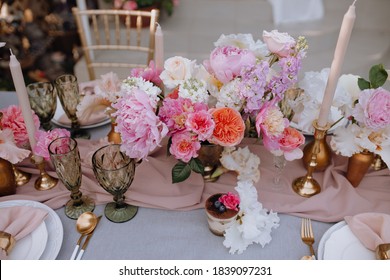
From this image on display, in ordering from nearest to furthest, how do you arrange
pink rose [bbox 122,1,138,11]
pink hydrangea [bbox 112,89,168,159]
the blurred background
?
pink hydrangea [bbox 112,89,168,159] < the blurred background < pink rose [bbox 122,1,138,11]

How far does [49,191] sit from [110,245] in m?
0.25

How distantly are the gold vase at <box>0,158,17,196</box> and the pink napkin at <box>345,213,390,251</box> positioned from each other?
2.64ft

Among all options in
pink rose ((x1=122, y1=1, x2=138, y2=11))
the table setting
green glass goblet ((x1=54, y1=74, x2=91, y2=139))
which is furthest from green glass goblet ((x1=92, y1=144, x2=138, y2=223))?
pink rose ((x1=122, y1=1, x2=138, y2=11))

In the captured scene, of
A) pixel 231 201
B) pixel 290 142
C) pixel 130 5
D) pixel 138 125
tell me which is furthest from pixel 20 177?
pixel 130 5

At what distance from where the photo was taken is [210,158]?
0.94 metres

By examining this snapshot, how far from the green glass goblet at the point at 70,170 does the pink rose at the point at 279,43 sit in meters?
0.48

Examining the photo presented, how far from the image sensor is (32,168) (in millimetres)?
997

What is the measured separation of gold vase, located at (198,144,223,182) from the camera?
90 centimetres

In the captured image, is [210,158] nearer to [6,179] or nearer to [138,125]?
[138,125]

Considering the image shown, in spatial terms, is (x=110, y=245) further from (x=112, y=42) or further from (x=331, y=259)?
(x=112, y=42)

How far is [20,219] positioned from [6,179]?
0.47ft

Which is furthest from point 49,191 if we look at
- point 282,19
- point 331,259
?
point 282,19

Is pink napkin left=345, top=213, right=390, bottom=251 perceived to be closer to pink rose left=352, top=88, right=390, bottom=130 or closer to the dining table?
the dining table

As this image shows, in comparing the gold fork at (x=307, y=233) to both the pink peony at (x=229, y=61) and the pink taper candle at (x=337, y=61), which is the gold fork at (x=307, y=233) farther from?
the pink peony at (x=229, y=61)
